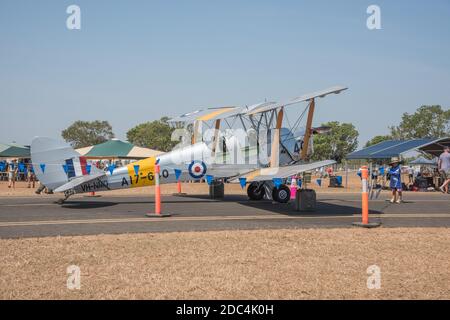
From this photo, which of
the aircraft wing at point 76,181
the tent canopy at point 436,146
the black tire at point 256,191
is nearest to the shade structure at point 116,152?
the tent canopy at point 436,146

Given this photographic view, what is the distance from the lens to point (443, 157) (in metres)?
17.3

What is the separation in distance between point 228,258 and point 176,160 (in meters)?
10.2

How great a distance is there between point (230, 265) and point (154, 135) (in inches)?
3396

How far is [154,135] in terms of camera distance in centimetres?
9088

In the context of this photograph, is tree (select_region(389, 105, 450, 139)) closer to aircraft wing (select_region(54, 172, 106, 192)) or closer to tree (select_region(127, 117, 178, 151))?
tree (select_region(127, 117, 178, 151))

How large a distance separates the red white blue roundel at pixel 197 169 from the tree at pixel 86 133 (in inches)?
3446

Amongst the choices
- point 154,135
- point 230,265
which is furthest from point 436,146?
point 154,135

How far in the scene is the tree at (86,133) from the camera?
99.8 meters

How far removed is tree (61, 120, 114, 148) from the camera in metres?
99.8

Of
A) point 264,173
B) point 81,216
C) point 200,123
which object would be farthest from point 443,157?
point 81,216

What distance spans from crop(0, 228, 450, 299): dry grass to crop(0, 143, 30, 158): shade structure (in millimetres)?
42660

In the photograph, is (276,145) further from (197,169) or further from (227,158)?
(197,169)

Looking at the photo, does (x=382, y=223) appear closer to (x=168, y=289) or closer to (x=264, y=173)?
(x=264, y=173)

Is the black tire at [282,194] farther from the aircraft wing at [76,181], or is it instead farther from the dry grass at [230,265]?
the dry grass at [230,265]
